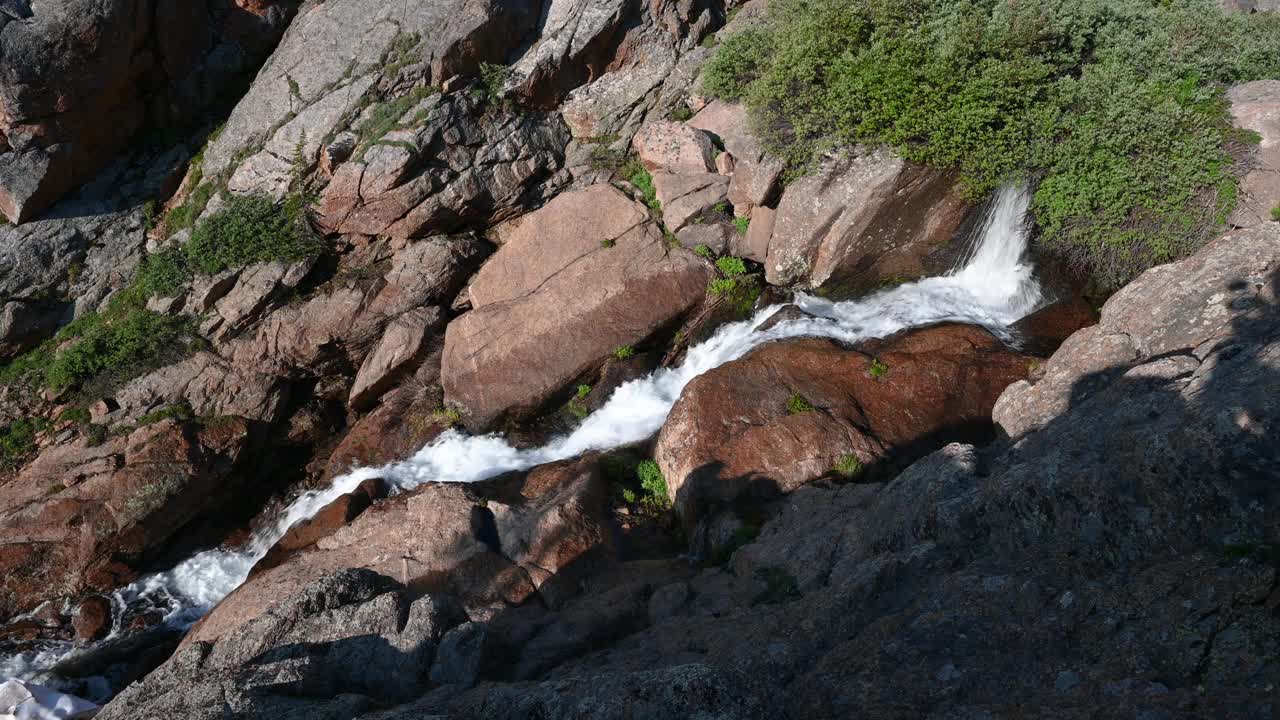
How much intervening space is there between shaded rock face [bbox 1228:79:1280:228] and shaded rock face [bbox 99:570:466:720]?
11.8 metres

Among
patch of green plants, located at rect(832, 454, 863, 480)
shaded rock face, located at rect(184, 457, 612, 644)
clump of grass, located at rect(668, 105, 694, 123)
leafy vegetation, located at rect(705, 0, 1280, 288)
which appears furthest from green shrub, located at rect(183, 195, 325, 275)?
patch of green plants, located at rect(832, 454, 863, 480)

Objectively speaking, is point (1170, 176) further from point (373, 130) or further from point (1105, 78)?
point (373, 130)

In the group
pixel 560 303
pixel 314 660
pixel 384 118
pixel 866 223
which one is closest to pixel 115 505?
pixel 560 303

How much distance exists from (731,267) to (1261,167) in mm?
7658

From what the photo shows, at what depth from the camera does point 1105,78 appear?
1144 cm

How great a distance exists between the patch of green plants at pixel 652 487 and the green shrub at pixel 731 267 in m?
4.17

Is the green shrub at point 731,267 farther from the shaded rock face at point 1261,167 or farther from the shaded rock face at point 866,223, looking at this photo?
the shaded rock face at point 1261,167

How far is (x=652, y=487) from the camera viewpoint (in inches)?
400

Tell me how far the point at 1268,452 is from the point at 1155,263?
833 centimetres

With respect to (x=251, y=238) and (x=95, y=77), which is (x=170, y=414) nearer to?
(x=251, y=238)

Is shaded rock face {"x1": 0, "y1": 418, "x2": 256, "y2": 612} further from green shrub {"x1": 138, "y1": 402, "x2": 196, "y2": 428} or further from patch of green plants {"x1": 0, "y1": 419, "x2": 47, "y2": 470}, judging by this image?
patch of green plants {"x1": 0, "y1": 419, "x2": 47, "y2": 470}

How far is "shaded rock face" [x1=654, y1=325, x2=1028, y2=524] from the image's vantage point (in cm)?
916

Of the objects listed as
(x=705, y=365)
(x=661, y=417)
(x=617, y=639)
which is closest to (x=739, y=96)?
(x=705, y=365)

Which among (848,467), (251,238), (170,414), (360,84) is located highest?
(360,84)
